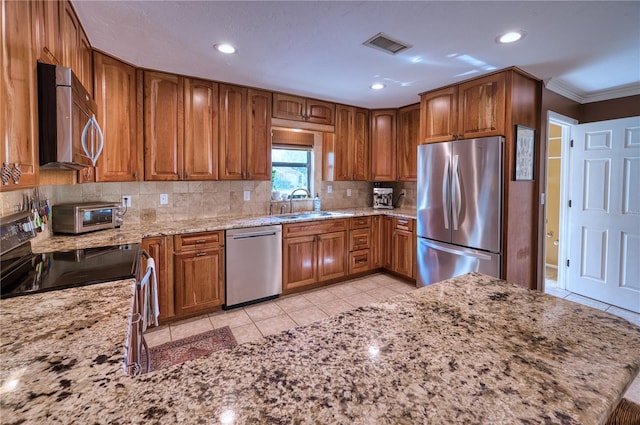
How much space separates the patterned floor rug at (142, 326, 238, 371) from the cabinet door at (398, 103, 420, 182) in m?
3.04

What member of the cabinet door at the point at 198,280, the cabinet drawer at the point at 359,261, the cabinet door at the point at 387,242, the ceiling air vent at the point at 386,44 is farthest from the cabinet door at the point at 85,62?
the cabinet door at the point at 387,242

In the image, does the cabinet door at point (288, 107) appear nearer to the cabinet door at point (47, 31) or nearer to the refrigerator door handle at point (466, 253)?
the cabinet door at point (47, 31)

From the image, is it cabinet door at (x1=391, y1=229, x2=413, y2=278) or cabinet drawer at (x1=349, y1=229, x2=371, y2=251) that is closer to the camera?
cabinet door at (x1=391, y1=229, x2=413, y2=278)

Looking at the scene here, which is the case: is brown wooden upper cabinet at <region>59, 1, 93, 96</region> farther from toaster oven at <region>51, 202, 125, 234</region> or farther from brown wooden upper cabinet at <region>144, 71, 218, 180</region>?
toaster oven at <region>51, 202, 125, 234</region>

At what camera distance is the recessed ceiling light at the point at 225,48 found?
2.33 m

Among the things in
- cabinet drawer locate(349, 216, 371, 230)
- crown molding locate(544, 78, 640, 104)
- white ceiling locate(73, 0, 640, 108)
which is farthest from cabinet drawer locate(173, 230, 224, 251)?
crown molding locate(544, 78, 640, 104)

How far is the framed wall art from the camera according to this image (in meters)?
2.85

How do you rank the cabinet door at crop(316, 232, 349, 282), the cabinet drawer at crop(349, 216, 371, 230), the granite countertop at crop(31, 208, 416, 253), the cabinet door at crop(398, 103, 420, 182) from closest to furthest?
the granite countertop at crop(31, 208, 416, 253) → the cabinet door at crop(316, 232, 349, 282) → the cabinet drawer at crop(349, 216, 371, 230) → the cabinet door at crop(398, 103, 420, 182)

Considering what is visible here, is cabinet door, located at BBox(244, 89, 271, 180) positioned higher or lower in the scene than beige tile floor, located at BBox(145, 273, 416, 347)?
higher

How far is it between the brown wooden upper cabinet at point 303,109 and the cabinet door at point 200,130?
28.9 inches

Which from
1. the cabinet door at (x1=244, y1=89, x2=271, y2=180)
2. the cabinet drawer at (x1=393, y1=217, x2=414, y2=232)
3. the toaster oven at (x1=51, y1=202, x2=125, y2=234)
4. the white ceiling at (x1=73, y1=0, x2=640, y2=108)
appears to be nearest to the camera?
the white ceiling at (x1=73, y1=0, x2=640, y2=108)

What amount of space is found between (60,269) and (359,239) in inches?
124

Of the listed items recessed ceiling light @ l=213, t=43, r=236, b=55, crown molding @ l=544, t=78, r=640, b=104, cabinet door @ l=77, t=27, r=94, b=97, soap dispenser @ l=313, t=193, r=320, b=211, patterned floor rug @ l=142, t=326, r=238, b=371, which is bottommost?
patterned floor rug @ l=142, t=326, r=238, b=371

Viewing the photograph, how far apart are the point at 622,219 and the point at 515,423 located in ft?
13.0
